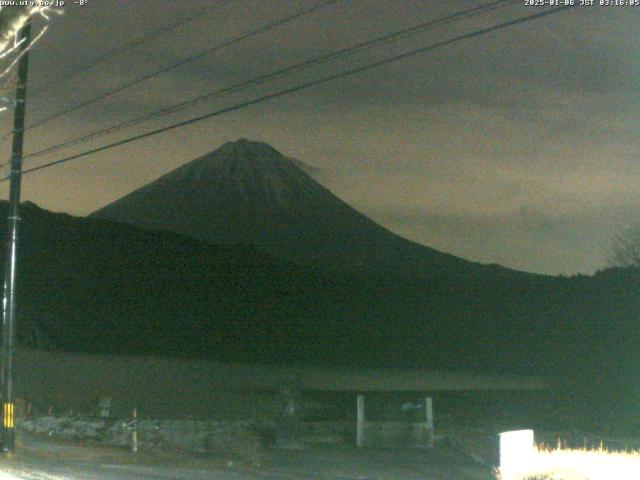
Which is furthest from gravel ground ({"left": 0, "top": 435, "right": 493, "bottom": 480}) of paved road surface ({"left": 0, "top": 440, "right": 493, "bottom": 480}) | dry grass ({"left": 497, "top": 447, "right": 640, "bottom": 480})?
dry grass ({"left": 497, "top": 447, "right": 640, "bottom": 480})

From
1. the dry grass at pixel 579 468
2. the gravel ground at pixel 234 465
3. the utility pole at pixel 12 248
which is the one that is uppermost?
→ the utility pole at pixel 12 248

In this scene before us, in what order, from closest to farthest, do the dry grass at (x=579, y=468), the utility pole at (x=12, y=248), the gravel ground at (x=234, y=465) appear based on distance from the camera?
1. the dry grass at (x=579, y=468)
2. the gravel ground at (x=234, y=465)
3. the utility pole at (x=12, y=248)

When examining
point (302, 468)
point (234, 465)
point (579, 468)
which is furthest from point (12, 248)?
point (579, 468)

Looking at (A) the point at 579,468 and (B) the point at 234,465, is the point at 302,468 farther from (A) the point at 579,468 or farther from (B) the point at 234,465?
(A) the point at 579,468

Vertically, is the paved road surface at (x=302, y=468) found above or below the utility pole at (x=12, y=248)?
below

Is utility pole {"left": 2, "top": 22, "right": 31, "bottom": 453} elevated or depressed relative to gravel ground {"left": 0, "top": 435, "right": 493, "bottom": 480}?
elevated

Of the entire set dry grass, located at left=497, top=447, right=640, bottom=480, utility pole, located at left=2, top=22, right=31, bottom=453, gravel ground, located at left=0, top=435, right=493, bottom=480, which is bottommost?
gravel ground, located at left=0, top=435, right=493, bottom=480

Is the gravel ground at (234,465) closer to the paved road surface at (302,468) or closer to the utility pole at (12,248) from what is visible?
the paved road surface at (302,468)

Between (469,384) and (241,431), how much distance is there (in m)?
24.8

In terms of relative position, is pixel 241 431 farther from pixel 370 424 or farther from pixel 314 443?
pixel 370 424

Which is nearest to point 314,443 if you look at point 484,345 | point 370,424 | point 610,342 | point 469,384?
point 370,424

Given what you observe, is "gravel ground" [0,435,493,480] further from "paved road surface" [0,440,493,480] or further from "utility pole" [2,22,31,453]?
"utility pole" [2,22,31,453]

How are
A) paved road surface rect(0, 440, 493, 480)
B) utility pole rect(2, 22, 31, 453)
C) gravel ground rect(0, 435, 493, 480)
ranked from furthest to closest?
utility pole rect(2, 22, 31, 453) < gravel ground rect(0, 435, 493, 480) < paved road surface rect(0, 440, 493, 480)

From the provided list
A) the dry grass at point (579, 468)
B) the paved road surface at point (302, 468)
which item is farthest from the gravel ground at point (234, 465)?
the dry grass at point (579, 468)
